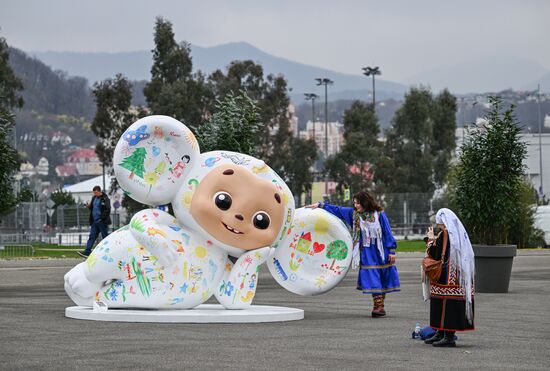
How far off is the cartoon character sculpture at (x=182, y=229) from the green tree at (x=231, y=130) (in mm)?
8774

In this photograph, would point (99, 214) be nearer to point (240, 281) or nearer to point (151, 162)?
point (151, 162)

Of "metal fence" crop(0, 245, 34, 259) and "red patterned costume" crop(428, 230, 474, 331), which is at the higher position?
"red patterned costume" crop(428, 230, 474, 331)

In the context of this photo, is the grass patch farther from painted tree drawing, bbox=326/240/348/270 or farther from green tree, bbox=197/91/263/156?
painted tree drawing, bbox=326/240/348/270

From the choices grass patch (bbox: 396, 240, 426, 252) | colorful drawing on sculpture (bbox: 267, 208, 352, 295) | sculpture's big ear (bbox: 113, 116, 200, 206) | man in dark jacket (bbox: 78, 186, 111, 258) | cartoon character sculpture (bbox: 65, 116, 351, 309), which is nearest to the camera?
cartoon character sculpture (bbox: 65, 116, 351, 309)

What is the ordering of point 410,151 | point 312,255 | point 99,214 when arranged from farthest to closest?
point 410,151
point 99,214
point 312,255

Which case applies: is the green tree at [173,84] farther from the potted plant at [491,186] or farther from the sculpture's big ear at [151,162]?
the sculpture's big ear at [151,162]

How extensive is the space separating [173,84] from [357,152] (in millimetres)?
14245

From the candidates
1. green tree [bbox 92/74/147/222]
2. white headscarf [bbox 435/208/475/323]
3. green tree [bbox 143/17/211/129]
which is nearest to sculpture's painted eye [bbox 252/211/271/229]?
white headscarf [bbox 435/208/475/323]

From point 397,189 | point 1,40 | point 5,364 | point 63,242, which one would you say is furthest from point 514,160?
point 397,189

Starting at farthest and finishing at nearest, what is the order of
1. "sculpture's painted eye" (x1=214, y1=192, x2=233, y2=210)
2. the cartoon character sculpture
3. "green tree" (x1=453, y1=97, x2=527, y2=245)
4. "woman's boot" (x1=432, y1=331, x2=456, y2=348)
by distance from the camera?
1. "green tree" (x1=453, y1=97, x2=527, y2=245)
2. "sculpture's painted eye" (x1=214, y1=192, x2=233, y2=210)
3. the cartoon character sculpture
4. "woman's boot" (x1=432, y1=331, x2=456, y2=348)

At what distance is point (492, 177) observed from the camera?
23688mm

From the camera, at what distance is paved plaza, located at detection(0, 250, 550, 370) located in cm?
1229

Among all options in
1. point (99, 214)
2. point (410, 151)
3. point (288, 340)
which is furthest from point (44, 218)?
point (288, 340)

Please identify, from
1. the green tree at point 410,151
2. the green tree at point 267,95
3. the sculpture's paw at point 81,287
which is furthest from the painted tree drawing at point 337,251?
the green tree at point 410,151
